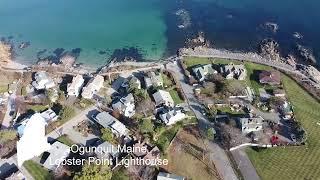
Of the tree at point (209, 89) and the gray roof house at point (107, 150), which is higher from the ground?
the tree at point (209, 89)

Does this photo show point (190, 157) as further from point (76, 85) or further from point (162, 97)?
point (76, 85)

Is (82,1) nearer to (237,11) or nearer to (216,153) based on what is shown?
(237,11)

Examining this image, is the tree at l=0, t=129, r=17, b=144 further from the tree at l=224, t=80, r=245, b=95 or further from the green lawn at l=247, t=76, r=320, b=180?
the green lawn at l=247, t=76, r=320, b=180

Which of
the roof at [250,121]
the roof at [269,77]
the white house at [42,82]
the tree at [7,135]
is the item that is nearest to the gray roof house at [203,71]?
the roof at [269,77]

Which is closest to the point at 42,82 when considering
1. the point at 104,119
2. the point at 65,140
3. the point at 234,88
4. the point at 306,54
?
the point at 65,140

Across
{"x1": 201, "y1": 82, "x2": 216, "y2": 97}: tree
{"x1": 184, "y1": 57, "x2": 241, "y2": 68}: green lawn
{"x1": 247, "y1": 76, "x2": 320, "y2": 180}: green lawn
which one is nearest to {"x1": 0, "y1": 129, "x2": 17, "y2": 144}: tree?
{"x1": 201, "y1": 82, "x2": 216, "y2": 97}: tree

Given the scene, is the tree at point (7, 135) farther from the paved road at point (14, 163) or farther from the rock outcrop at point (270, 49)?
the rock outcrop at point (270, 49)
